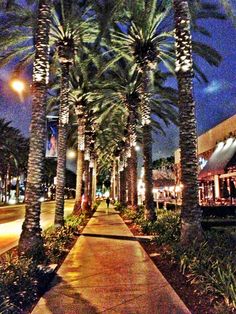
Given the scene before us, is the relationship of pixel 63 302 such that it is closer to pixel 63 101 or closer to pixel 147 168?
pixel 147 168

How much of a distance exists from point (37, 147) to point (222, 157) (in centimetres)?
1915

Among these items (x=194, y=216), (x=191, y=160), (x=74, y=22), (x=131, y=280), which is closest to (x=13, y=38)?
(x=74, y=22)

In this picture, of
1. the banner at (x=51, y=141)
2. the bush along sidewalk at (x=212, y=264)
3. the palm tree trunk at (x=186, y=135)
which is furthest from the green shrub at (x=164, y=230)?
the banner at (x=51, y=141)

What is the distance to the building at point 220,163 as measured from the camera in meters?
26.0

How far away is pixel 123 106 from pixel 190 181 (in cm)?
2161

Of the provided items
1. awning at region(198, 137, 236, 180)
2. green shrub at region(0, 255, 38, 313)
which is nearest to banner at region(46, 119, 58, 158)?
awning at region(198, 137, 236, 180)

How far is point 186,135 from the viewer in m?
11.1

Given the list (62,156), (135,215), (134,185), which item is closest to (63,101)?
(62,156)

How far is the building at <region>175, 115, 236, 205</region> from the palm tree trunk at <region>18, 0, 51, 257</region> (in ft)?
54.1

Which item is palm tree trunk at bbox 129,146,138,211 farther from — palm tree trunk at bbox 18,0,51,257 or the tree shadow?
the tree shadow

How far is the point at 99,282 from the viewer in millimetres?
8445

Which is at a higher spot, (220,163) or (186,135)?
(220,163)

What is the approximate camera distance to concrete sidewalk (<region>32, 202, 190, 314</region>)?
6586 mm

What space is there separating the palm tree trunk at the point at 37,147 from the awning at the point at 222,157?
16599 mm
